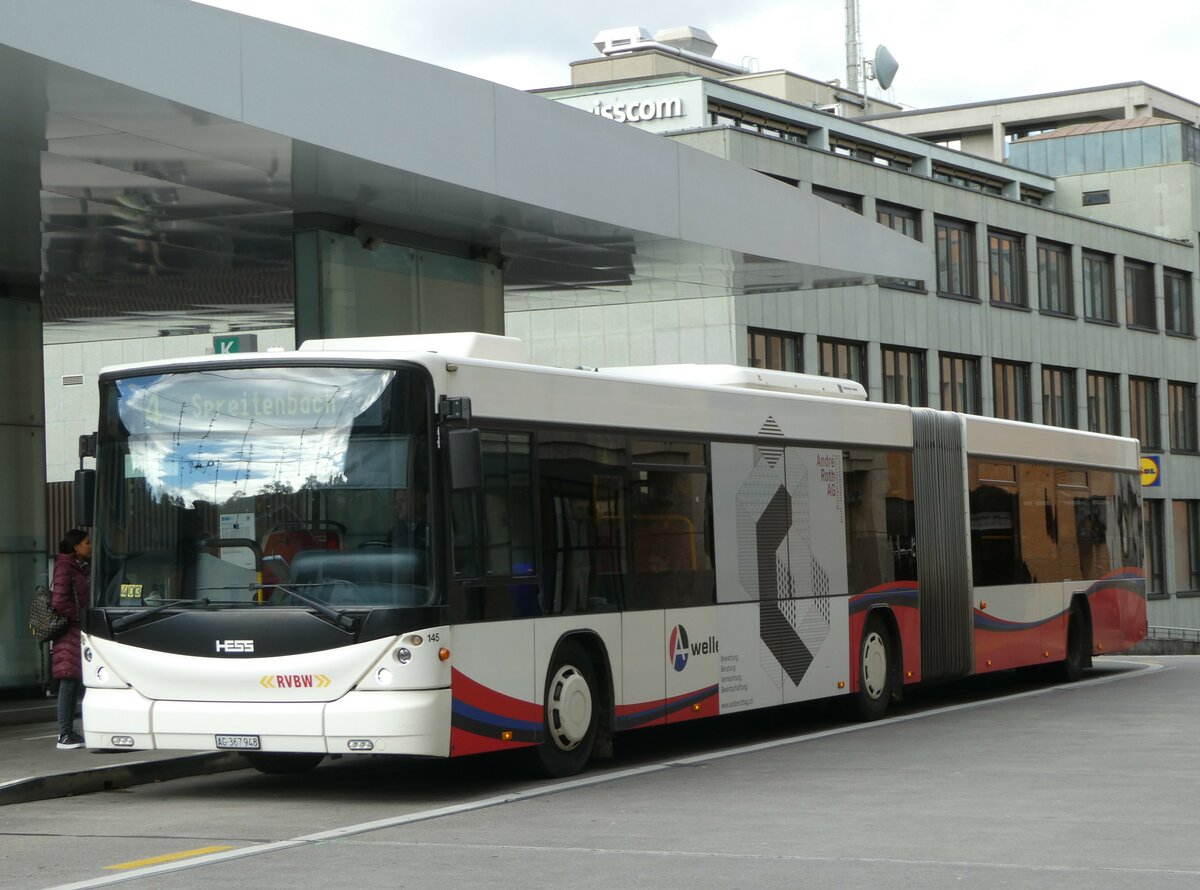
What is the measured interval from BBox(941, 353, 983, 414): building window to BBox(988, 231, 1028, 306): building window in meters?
2.27

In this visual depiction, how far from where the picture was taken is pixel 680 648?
45.9 feet

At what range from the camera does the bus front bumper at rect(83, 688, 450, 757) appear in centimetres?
1102

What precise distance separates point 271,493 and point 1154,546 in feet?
155

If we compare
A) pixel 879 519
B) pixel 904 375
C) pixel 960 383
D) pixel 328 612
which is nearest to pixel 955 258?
pixel 960 383

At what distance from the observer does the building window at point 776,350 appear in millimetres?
41969

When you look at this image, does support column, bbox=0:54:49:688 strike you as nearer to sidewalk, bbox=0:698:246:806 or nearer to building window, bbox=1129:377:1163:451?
sidewalk, bbox=0:698:246:806

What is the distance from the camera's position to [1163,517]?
55688 millimetres

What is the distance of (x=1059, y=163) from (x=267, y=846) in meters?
56.6

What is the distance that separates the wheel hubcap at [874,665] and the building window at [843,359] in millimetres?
26488

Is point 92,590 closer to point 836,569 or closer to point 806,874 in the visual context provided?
point 806,874

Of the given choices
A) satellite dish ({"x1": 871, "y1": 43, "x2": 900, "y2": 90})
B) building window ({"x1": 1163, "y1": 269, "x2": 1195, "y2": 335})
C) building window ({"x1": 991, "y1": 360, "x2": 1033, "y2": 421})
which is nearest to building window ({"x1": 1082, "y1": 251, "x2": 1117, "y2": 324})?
building window ({"x1": 1163, "y1": 269, "x2": 1195, "y2": 335})

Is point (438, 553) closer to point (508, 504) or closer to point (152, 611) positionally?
point (508, 504)

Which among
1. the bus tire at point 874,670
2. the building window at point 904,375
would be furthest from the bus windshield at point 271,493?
the building window at point 904,375

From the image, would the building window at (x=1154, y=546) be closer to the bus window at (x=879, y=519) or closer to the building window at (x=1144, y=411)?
the building window at (x=1144, y=411)
